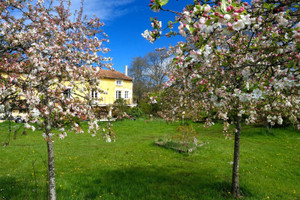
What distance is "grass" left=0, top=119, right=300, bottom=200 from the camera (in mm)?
5324

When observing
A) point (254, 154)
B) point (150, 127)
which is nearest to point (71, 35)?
point (254, 154)

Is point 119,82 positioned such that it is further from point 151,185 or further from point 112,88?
point 151,185

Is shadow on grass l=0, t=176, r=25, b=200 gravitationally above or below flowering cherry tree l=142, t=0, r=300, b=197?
below

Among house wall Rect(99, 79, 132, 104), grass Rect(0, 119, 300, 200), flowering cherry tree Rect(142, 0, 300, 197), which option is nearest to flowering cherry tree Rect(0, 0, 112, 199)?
grass Rect(0, 119, 300, 200)

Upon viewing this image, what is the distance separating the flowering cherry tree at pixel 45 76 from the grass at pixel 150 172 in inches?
25.9

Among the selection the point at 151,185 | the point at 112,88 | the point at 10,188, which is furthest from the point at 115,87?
the point at 151,185

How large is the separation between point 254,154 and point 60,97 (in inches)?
368

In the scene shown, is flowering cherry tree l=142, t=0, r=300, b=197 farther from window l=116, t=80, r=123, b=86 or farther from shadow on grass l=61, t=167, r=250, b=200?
window l=116, t=80, r=123, b=86

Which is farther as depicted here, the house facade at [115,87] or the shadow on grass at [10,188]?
the house facade at [115,87]

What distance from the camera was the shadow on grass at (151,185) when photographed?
206 inches

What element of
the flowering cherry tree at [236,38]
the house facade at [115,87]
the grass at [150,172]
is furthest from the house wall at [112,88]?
the flowering cherry tree at [236,38]

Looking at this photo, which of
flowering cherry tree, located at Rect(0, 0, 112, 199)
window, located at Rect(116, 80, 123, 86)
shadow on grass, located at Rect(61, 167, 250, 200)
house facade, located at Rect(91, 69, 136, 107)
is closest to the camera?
flowering cherry tree, located at Rect(0, 0, 112, 199)

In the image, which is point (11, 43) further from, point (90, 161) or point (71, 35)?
point (90, 161)

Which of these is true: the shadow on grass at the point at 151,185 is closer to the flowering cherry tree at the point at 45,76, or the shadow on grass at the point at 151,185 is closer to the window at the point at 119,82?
the flowering cherry tree at the point at 45,76
